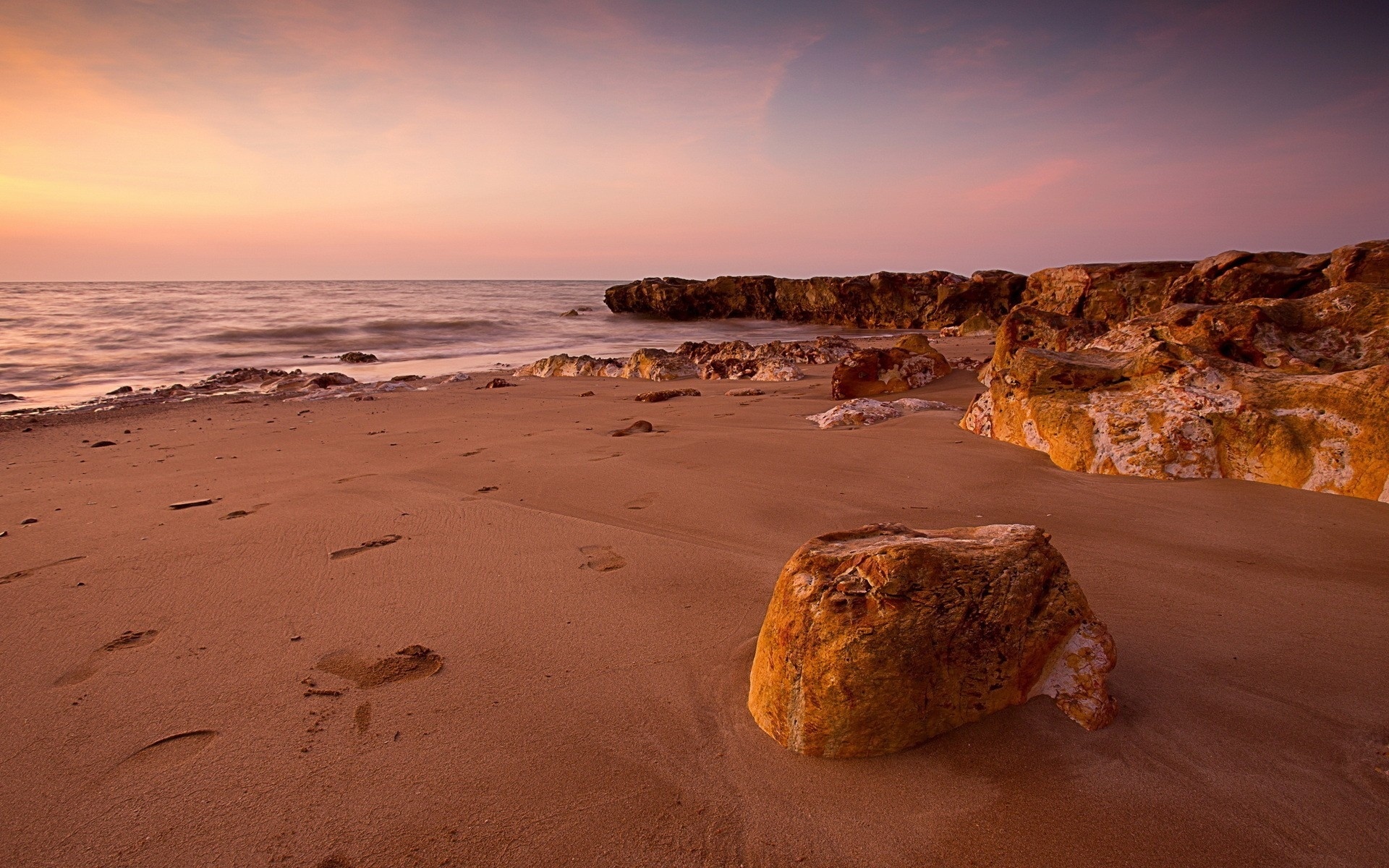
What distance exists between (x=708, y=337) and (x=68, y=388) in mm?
13667

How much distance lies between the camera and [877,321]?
75.6ft

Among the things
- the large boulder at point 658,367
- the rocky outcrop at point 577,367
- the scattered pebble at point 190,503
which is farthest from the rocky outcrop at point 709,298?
the scattered pebble at point 190,503

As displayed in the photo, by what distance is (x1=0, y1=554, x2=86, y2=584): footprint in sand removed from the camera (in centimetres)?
265

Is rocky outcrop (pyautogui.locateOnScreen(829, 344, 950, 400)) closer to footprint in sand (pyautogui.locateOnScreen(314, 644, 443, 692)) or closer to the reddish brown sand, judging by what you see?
the reddish brown sand

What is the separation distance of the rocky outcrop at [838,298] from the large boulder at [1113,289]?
264cm

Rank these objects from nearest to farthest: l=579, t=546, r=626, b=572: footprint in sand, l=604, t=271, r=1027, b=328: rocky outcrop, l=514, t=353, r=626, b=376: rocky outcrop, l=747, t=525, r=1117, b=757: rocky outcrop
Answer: l=747, t=525, r=1117, b=757: rocky outcrop
l=579, t=546, r=626, b=572: footprint in sand
l=514, t=353, r=626, b=376: rocky outcrop
l=604, t=271, r=1027, b=328: rocky outcrop

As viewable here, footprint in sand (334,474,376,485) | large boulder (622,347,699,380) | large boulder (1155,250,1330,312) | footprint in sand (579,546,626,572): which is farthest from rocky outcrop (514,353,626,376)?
large boulder (1155,250,1330,312)

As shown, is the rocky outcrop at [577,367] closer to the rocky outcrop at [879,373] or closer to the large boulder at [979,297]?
the rocky outcrop at [879,373]

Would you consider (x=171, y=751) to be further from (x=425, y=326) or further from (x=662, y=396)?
(x=425, y=326)

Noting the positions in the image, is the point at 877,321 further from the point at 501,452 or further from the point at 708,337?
the point at 501,452

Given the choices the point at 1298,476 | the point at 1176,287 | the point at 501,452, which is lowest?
the point at 501,452

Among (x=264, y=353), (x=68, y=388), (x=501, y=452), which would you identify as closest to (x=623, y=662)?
(x=501, y=452)

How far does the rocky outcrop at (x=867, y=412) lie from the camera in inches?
199

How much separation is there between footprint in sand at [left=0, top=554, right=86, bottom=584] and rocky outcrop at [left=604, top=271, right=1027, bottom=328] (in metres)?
17.3
